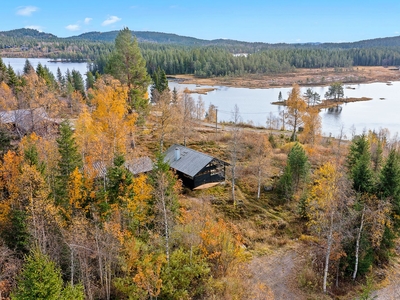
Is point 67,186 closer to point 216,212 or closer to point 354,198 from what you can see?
point 216,212

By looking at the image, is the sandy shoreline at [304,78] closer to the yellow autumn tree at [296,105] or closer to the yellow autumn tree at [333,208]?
the yellow autumn tree at [296,105]

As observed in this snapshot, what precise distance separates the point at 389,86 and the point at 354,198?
421 ft

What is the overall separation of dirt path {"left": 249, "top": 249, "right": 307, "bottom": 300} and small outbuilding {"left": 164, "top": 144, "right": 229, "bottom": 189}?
10.8 meters

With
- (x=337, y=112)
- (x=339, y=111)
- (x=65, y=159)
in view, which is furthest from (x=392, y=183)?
(x=339, y=111)

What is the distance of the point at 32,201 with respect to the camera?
20.9 m

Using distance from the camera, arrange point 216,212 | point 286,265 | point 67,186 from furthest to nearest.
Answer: point 216,212 < point 286,265 < point 67,186

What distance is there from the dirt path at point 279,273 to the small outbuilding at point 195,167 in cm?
1080

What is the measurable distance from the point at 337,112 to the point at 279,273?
242ft

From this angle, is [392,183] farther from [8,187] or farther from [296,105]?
[8,187]

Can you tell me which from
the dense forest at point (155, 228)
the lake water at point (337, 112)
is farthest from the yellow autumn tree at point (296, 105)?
the dense forest at point (155, 228)

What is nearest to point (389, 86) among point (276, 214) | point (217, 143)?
point (217, 143)

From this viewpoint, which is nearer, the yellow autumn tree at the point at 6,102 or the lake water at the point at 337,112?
the yellow autumn tree at the point at 6,102

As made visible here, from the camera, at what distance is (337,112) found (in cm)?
8919

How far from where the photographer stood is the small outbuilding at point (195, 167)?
1352 inches
